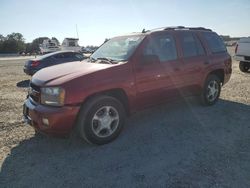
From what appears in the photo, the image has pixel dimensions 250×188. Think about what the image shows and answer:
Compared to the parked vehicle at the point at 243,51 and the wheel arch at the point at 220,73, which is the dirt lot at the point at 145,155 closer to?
the wheel arch at the point at 220,73

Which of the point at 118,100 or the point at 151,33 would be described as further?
the point at 151,33

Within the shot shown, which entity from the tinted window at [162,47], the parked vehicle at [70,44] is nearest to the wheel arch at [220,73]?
the tinted window at [162,47]

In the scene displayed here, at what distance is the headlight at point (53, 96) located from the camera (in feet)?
13.4

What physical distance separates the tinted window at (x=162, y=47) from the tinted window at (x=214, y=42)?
1.46 meters

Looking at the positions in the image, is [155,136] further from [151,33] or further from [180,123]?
[151,33]

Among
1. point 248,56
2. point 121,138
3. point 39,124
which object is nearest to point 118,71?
point 121,138

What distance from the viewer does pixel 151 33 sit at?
5.34 meters

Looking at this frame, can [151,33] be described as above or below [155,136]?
above

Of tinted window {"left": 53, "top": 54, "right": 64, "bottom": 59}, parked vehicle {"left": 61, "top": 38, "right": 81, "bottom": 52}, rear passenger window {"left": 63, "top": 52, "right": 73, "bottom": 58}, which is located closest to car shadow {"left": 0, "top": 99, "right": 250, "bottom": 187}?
tinted window {"left": 53, "top": 54, "right": 64, "bottom": 59}

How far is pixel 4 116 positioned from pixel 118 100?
3196mm

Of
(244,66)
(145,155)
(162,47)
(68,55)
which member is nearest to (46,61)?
(68,55)

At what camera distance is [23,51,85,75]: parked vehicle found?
12648 millimetres

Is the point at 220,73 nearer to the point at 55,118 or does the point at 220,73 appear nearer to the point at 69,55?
the point at 55,118

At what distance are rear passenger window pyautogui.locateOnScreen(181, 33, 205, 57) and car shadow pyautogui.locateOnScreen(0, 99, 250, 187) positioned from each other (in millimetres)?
1503
